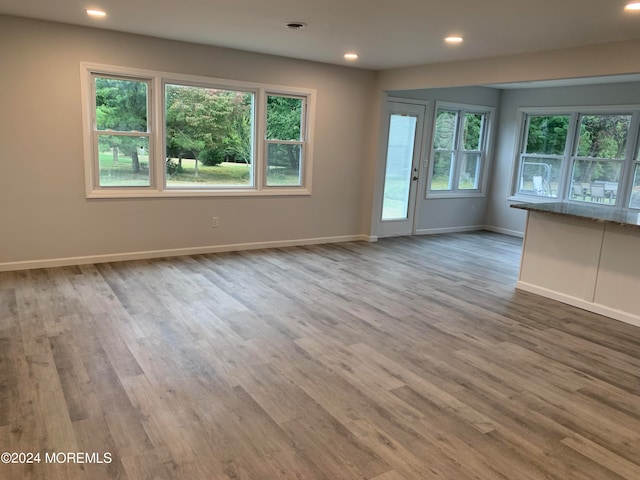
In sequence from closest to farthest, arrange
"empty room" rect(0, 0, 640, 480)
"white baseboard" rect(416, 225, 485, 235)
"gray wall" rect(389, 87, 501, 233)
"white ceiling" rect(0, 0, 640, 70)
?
"empty room" rect(0, 0, 640, 480), "white ceiling" rect(0, 0, 640, 70), "gray wall" rect(389, 87, 501, 233), "white baseboard" rect(416, 225, 485, 235)

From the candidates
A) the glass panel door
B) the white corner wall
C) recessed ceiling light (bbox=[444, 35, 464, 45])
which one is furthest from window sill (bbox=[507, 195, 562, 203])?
recessed ceiling light (bbox=[444, 35, 464, 45])

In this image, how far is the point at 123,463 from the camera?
2.08 m

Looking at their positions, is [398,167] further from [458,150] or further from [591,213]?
[591,213]

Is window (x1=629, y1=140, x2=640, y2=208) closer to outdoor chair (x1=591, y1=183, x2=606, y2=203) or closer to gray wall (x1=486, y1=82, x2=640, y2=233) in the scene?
outdoor chair (x1=591, y1=183, x2=606, y2=203)

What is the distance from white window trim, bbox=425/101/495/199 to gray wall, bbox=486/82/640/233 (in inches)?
6.7

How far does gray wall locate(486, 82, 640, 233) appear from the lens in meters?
7.19

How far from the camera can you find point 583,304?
14.7 feet

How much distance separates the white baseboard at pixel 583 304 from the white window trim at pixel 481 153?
3.16 meters

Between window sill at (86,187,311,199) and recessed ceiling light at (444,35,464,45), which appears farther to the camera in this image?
window sill at (86,187,311,199)

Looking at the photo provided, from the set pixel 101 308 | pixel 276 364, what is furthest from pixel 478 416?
pixel 101 308

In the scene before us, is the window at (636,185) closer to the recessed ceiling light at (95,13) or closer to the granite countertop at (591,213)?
the granite countertop at (591,213)

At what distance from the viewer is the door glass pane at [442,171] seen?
7.86 m

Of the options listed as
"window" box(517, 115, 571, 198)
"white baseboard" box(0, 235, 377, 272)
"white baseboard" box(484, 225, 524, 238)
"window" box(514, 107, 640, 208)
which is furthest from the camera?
"white baseboard" box(484, 225, 524, 238)

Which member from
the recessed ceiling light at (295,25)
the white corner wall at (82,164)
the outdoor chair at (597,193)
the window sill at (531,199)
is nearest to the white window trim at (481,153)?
the window sill at (531,199)
